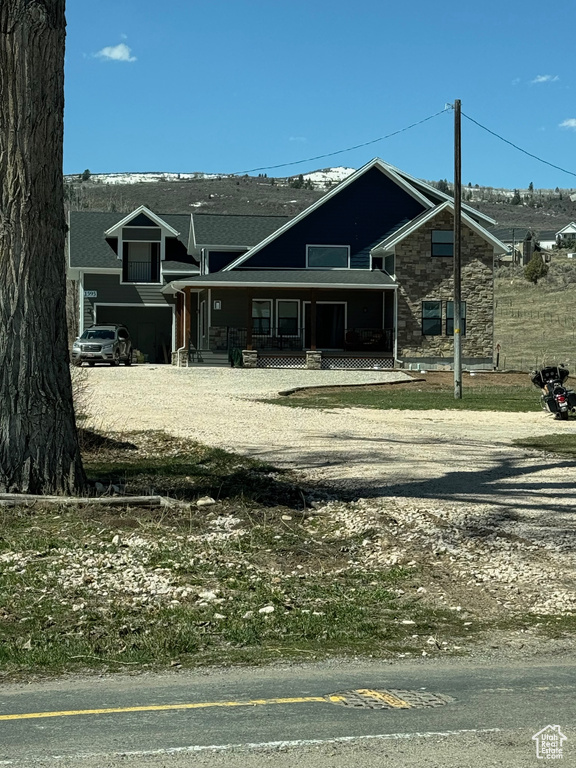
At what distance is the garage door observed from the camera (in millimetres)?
48594

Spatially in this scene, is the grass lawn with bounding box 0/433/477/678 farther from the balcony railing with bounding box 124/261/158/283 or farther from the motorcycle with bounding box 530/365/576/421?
the balcony railing with bounding box 124/261/158/283

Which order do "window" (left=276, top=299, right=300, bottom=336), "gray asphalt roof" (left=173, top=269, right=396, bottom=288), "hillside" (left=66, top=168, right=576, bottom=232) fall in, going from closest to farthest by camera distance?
1. "gray asphalt roof" (left=173, top=269, right=396, bottom=288)
2. "window" (left=276, top=299, right=300, bottom=336)
3. "hillside" (left=66, top=168, right=576, bottom=232)

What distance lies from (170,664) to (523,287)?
75152mm

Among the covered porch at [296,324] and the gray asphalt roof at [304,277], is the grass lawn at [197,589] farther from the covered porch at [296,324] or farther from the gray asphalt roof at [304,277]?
the covered porch at [296,324]

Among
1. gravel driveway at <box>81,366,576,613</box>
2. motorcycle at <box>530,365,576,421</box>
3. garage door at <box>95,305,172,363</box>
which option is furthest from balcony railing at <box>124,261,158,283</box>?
motorcycle at <box>530,365,576,421</box>

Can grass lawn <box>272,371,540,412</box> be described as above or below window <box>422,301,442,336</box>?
below

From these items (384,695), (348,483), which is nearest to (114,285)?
(348,483)

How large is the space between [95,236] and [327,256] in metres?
12.0

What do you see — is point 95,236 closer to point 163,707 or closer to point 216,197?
point 163,707

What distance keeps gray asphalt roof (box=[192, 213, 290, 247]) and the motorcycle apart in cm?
2498

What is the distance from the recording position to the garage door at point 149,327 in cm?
4859

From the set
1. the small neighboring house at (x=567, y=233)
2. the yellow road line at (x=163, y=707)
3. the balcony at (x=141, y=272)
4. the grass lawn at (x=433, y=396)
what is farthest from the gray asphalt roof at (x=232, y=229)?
the small neighboring house at (x=567, y=233)

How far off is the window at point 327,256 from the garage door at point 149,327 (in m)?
8.31

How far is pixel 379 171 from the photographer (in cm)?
4362
